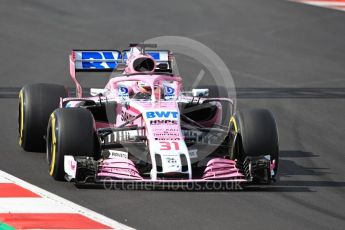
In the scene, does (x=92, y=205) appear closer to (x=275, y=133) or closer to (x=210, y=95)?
(x=275, y=133)

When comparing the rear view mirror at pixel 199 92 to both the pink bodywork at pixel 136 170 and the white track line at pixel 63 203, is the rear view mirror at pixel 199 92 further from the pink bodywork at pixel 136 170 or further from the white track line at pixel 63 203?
the white track line at pixel 63 203

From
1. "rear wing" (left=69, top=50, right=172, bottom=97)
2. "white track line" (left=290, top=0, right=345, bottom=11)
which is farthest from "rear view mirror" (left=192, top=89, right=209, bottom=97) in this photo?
"white track line" (left=290, top=0, right=345, bottom=11)

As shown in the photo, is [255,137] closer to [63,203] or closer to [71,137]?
[71,137]

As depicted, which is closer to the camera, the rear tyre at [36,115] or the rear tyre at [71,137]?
the rear tyre at [71,137]

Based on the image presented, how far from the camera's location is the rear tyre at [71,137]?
12727mm

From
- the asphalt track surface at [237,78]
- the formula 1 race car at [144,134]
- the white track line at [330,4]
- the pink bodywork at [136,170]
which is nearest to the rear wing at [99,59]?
the formula 1 race car at [144,134]

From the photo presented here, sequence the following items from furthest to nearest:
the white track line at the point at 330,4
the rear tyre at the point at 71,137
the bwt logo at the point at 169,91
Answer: the white track line at the point at 330,4 → the bwt logo at the point at 169,91 → the rear tyre at the point at 71,137

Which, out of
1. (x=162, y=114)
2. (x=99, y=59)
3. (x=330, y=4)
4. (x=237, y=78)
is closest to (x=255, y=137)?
(x=162, y=114)

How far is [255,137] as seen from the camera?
43.5 feet

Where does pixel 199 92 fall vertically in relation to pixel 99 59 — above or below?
below

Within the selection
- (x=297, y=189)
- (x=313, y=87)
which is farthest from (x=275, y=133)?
(x=313, y=87)

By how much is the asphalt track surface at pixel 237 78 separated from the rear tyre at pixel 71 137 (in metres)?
0.32

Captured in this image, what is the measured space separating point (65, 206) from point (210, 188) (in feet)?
6.48

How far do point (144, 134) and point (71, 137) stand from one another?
104 centimetres
